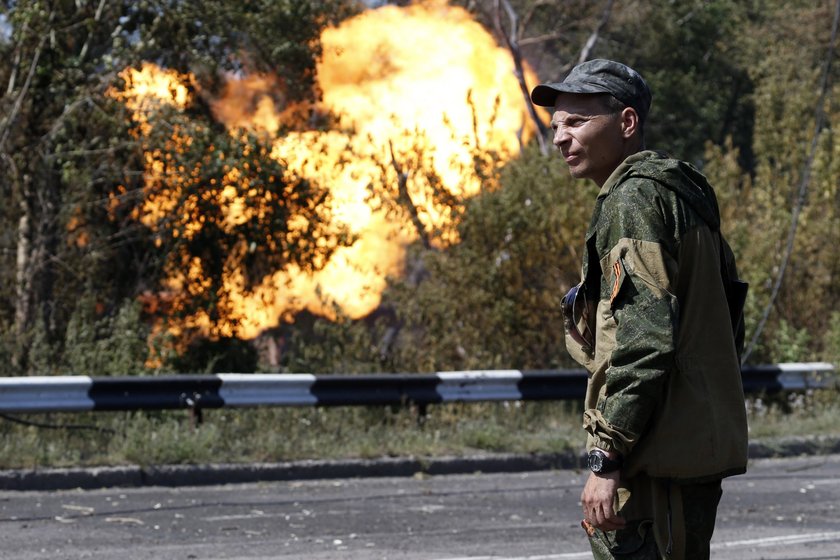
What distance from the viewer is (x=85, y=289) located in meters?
16.4

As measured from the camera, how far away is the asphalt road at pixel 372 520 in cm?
Result: 754

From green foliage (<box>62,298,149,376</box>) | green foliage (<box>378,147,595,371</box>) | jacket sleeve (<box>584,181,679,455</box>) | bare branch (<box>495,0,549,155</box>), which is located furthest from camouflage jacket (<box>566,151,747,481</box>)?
bare branch (<box>495,0,549,155</box>)

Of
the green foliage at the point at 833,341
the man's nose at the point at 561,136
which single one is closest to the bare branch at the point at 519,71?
the green foliage at the point at 833,341

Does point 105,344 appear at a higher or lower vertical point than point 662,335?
lower

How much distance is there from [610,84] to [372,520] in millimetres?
5755

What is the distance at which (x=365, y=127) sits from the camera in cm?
1806

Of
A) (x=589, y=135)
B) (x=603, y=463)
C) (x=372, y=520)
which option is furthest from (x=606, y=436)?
(x=372, y=520)

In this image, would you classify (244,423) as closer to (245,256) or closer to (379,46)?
(245,256)

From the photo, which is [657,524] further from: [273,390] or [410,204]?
[410,204]

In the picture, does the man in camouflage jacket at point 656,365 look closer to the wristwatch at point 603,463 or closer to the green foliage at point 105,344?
the wristwatch at point 603,463

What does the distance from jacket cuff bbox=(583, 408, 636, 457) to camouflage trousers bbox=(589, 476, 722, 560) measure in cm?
11

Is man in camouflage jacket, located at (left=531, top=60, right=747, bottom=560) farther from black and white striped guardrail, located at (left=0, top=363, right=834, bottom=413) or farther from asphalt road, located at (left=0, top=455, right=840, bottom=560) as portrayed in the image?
black and white striped guardrail, located at (left=0, top=363, right=834, bottom=413)

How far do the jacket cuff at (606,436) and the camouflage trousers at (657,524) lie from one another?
0.37 feet

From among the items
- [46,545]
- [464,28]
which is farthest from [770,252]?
[46,545]
